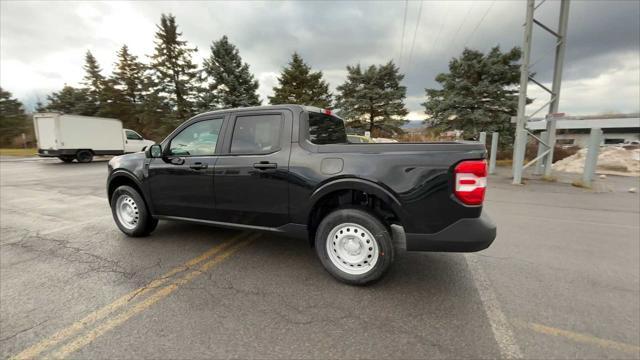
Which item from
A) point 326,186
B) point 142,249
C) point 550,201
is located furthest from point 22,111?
point 550,201

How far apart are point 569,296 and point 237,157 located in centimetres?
379

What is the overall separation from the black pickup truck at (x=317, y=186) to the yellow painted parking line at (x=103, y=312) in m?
0.56

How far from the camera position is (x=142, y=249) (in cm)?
375

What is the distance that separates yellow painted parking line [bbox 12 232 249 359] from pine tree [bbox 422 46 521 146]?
16.4 m

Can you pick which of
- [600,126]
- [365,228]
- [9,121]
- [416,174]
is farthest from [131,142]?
[600,126]

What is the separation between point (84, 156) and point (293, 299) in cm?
2046

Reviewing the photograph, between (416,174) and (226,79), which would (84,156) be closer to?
(226,79)

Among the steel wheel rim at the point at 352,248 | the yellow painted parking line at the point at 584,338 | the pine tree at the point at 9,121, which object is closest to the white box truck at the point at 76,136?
the steel wheel rim at the point at 352,248

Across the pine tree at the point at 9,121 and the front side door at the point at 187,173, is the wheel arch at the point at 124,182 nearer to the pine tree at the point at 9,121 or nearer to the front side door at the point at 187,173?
the front side door at the point at 187,173

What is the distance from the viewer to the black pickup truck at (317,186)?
8.25 ft

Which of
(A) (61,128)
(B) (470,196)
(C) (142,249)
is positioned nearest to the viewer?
(B) (470,196)

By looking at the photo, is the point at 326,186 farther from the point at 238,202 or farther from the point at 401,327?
the point at 401,327

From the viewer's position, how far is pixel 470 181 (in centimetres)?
245

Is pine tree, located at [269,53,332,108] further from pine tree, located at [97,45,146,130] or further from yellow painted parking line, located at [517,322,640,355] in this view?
yellow painted parking line, located at [517,322,640,355]
